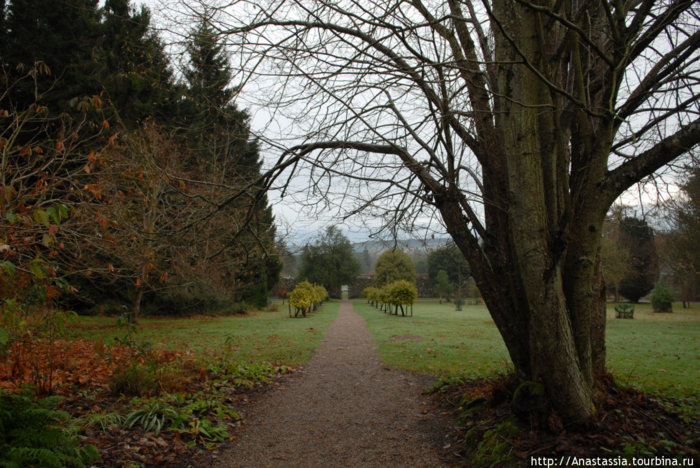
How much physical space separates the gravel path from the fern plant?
1.22 metres

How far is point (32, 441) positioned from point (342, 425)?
9.76 feet

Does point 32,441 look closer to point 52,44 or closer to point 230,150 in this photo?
point 230,150

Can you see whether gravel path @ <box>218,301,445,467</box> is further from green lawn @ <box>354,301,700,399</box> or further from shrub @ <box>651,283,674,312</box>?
shrub @ <box>651,283,674,312</box>

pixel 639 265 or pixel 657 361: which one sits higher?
pixel 639 265

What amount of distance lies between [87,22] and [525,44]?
16.0m

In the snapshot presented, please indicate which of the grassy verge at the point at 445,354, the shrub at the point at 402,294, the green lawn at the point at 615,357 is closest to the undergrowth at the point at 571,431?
the green lawn at the point at 615,357

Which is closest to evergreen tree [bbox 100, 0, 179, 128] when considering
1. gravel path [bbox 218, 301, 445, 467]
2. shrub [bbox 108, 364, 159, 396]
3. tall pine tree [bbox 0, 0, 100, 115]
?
tall pine tree [bbox 0, 0, 100, 115]

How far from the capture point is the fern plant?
7.61ft

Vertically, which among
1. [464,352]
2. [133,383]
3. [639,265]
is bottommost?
[464,352]

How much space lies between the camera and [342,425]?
14.6 feet

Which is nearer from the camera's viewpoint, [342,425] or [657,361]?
[342,425]

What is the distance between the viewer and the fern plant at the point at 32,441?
232 cm

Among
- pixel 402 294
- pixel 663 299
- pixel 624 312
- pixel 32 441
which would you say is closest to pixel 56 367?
pixel 32 441

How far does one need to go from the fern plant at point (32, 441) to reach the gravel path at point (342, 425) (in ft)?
4.02
